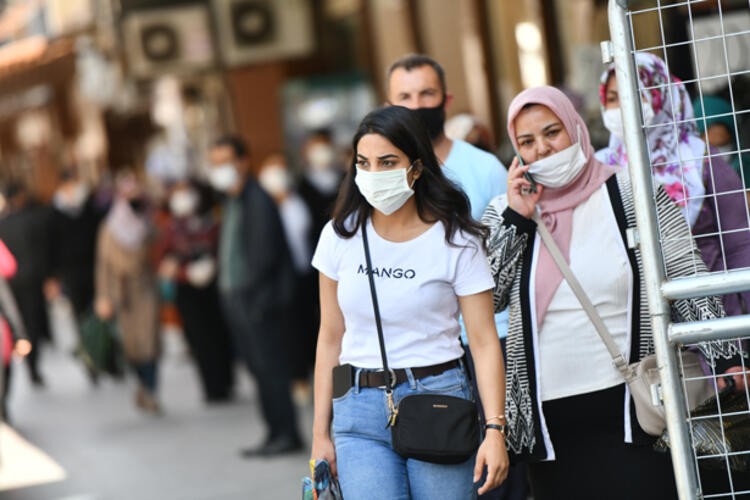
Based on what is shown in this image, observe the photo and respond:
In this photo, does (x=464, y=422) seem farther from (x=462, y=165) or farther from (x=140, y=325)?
(x=140, y=325)

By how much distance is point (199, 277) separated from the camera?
12383 mm

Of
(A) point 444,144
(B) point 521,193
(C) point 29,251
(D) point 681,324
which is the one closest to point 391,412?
(B) point 521,193

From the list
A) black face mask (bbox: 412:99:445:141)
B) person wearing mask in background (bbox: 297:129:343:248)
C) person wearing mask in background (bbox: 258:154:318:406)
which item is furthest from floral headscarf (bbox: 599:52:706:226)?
person wearing mask in background (bbox: 258:154:318:406)

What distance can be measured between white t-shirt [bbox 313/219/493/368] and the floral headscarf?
0.90 metres

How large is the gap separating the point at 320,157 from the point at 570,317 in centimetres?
792

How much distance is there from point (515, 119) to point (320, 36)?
1494 cm

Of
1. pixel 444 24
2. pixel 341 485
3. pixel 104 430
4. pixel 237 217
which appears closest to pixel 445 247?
pixel 341 485

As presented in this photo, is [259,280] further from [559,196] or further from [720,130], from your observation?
[559,196]

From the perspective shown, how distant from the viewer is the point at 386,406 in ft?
A: 13.6

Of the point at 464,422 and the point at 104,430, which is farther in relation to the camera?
the point at 104,430

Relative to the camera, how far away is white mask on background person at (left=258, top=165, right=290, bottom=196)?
12.0m

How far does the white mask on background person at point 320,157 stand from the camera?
39.7ft

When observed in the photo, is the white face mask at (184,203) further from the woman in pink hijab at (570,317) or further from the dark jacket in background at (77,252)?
the woman in pink hijab at (570,317)

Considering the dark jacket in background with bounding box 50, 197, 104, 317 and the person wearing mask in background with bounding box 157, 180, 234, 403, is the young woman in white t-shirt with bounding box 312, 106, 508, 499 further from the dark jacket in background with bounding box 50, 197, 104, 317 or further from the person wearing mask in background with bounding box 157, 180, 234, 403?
the dark jacket in background with bounding box 50, 197, 104, 317
